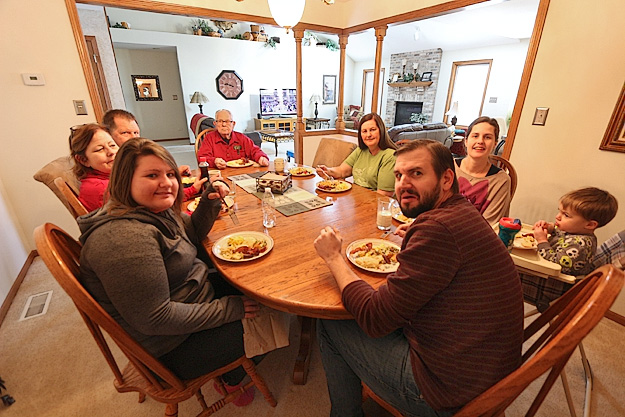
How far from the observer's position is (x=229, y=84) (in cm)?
796

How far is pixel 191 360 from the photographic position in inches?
39.5

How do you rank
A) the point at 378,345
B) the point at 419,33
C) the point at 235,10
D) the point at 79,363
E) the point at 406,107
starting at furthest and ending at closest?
the point at 406,107, the point at 419,33, the point at 235,10, the point at 79,363, the point at 378,345

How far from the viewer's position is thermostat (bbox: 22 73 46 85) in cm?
225

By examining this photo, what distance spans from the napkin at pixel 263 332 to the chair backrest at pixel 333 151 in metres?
1.96

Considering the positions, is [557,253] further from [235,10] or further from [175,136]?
[175,136]

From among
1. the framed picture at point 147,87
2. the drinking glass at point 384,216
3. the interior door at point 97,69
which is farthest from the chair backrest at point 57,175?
the framed picture at point 147,87

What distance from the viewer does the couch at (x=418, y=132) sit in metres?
4.78

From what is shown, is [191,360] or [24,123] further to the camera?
[24,123]

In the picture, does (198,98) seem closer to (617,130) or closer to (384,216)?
(384,216)

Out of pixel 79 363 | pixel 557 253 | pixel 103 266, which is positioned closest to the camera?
pixel 103 266

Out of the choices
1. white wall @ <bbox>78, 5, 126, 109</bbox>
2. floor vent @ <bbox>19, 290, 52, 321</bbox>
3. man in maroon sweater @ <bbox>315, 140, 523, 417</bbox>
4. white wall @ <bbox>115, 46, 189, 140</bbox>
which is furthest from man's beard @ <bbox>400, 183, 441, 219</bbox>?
white wall @ <bbox>115, 46, 189, 140</bbox>

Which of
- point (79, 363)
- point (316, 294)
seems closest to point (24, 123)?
point (79, 363)

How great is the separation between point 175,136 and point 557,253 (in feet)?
29.9

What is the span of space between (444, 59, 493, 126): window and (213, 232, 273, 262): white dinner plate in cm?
828
